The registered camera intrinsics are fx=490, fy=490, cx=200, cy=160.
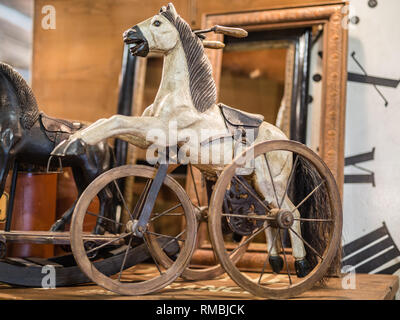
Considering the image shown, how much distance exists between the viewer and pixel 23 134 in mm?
1694

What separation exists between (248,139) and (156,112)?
0.31 metres

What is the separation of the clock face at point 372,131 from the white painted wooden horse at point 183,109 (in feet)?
2.08

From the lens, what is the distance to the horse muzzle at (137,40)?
1438 mm

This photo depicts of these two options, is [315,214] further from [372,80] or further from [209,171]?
[372,80]

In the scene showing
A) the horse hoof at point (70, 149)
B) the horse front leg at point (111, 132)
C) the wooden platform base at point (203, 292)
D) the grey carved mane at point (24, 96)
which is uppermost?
the grey carved mane at point (24, 96)

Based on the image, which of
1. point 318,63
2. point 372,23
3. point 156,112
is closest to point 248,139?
point 156,112

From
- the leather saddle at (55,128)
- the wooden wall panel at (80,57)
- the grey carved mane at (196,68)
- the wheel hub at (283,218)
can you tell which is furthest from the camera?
the wooden wall panel at (80,57)

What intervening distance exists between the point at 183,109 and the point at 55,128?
0.58m

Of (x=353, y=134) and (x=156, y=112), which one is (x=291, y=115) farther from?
(x=156, y=112)

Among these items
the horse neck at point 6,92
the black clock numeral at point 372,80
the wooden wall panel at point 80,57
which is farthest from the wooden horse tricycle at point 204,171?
the wooden wall panel at point 80,57

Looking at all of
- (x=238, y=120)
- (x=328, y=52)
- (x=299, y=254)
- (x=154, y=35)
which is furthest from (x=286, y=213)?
(x=328, y=52)

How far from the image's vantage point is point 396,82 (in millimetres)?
2078

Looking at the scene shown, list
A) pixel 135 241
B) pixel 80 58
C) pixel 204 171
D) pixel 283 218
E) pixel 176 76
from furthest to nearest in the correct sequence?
pixel 80 58 < pixel 135 241 < pixel 204 171 < pixel 176 76 < pixel 283 218

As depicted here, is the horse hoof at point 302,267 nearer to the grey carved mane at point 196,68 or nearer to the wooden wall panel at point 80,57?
the grey carved mane at point 196,68
